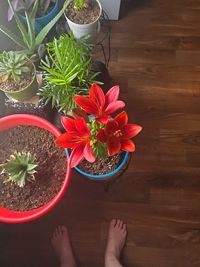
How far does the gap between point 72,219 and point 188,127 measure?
677 mm

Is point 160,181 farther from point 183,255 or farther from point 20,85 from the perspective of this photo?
point 20,85

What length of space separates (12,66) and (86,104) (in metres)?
0.36

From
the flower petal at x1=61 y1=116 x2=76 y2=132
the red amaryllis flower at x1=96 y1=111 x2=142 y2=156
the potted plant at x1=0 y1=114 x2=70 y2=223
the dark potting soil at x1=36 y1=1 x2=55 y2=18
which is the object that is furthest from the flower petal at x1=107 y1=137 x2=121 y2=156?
the dark potting soil at x1=36 y1=1 x2=55 y2=18

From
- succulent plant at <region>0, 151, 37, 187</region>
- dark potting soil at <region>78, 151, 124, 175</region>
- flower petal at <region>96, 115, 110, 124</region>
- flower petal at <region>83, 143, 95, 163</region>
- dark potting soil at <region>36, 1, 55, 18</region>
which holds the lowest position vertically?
dark potting soil at <region>78, 151, 124, 175</region>

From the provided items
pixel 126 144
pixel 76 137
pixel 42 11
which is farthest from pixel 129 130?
pixel 42 11

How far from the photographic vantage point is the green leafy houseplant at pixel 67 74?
102 cm

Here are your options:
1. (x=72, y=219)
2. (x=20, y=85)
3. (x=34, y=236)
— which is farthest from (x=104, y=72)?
(x=34, y=236)

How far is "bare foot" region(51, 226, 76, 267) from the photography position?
4.26ft

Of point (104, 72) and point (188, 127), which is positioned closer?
point (104, 72)

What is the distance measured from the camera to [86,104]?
32.4 inches

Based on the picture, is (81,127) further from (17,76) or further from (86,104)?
(17,76)

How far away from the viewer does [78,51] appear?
1046 mm

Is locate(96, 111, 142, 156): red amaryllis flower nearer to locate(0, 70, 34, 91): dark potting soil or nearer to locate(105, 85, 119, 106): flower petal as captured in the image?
locate(105, 85, 119, 106): flower petal

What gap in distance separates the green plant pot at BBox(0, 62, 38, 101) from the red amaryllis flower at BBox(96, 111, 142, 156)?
39 centimetres
